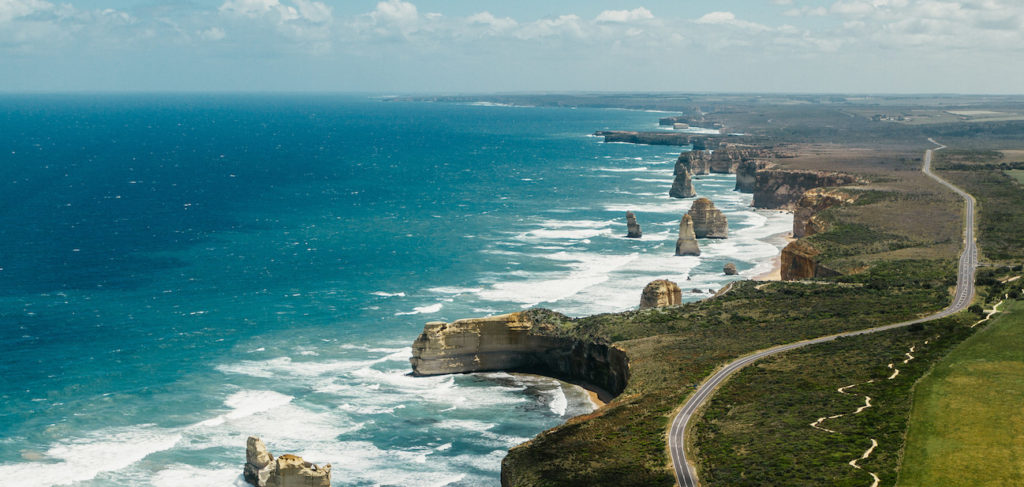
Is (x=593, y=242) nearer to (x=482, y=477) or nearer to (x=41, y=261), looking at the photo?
(x=41, y=261)

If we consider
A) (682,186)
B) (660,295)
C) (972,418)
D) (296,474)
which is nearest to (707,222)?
(682,186)

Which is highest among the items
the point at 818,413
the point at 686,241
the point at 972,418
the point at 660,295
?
the point at 972,418

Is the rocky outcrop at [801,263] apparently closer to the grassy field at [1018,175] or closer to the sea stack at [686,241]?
the sea stack at [686,241]

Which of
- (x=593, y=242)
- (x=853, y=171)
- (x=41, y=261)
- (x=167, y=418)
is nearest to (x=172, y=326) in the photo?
(x=167, y=418)

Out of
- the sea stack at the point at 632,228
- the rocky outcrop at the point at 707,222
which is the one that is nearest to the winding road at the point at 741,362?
the rocky outcrop at the point at 707,222

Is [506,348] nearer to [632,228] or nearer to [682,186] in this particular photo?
[632,228]

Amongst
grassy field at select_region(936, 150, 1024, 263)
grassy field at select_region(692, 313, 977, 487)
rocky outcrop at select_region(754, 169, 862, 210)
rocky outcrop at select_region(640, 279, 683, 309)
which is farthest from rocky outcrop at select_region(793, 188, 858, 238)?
grassy field at select_region(692, 313, 977, 487)
